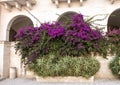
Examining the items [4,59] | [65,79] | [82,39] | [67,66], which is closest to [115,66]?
[82,39]

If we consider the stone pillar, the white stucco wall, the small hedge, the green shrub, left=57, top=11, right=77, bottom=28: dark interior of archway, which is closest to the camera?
the small hedge

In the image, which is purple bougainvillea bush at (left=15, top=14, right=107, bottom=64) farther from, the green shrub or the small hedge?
the green shrub

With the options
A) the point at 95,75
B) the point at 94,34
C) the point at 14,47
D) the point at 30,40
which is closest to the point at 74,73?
the point at 95,75

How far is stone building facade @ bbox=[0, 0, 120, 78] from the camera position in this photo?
10570mm

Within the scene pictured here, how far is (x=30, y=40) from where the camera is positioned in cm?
959

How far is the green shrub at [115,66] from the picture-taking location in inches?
354

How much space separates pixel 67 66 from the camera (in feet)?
29.3

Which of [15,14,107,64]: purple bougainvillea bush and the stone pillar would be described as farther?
the stone pillar

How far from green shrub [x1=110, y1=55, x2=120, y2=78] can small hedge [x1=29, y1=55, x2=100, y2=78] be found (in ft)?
2.44

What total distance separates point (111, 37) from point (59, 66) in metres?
2.93

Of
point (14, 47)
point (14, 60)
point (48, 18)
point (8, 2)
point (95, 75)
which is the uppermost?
point (8, 2)

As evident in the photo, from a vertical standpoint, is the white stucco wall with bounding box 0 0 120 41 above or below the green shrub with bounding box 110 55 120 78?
above

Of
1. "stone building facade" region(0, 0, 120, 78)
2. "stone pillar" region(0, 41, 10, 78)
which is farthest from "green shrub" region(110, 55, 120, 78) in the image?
"stone pillar" region(0, 41, 10, 78)

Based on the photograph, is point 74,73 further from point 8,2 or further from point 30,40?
point 8,2
